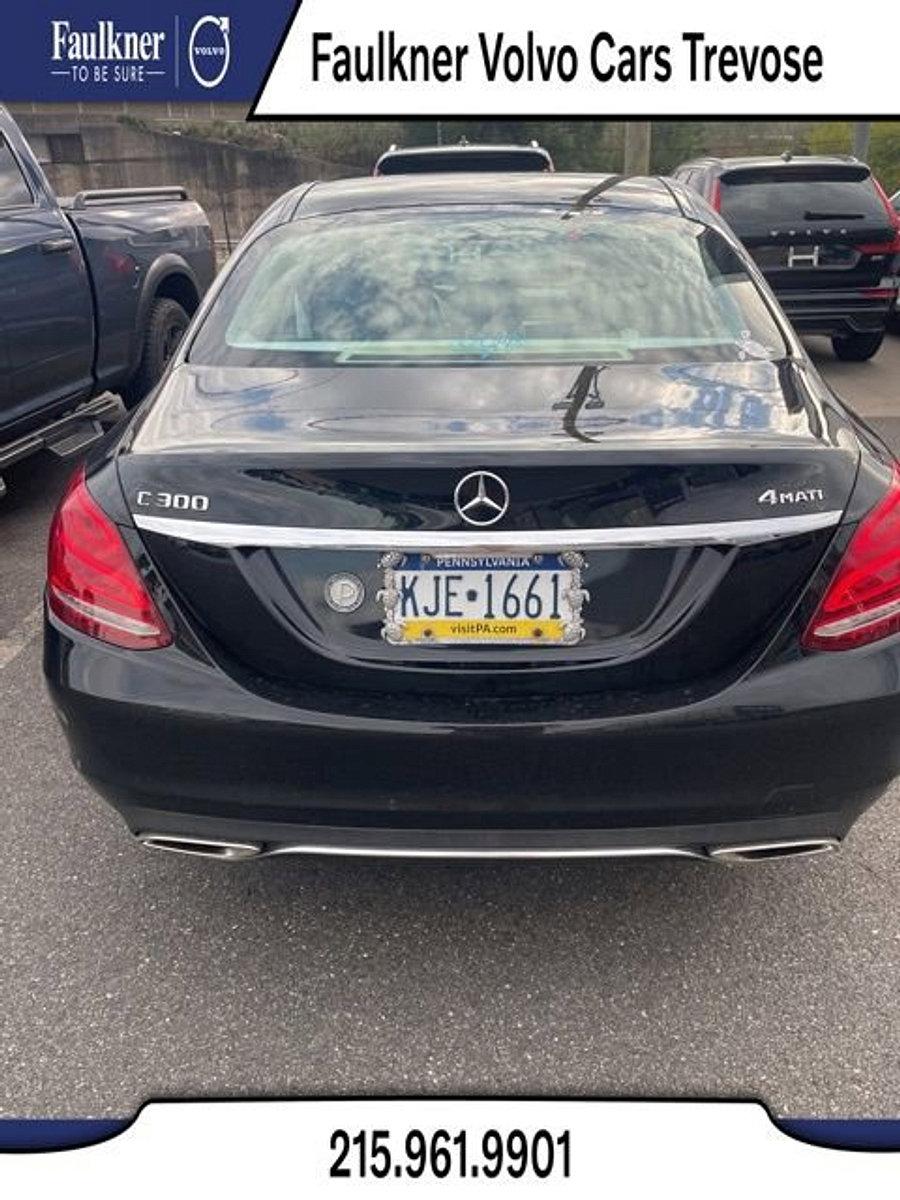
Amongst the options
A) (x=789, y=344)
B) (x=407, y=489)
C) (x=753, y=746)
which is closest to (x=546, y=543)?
(x=407, y=489)

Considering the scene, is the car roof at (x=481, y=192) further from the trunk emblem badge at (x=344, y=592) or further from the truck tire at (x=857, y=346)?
the truck tire at (x=857, y=346)

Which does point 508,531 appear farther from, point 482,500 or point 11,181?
point 11,181

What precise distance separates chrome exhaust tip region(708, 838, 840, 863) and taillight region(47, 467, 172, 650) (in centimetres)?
→ 113

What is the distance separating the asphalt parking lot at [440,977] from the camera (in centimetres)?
219

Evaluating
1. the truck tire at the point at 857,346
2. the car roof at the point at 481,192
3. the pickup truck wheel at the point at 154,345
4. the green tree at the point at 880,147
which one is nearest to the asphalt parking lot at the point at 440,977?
the car roof at the point at 481,192

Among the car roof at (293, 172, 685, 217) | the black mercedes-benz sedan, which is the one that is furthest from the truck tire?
the black mercedes-benz sedan

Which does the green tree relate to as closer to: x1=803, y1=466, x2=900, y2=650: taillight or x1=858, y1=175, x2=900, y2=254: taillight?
x1=858, y1=175, x2=900, y2=254: taillight

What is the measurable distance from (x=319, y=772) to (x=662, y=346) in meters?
1.26

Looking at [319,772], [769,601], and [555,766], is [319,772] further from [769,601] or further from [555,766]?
[769,601]

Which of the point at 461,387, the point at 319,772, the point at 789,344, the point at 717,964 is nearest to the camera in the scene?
the point at 319,772

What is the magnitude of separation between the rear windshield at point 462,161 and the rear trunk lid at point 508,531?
22.0 ft

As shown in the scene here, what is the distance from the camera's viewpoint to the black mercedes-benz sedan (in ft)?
6.34

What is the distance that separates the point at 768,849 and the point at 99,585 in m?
1.37

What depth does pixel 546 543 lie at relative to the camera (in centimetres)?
191
